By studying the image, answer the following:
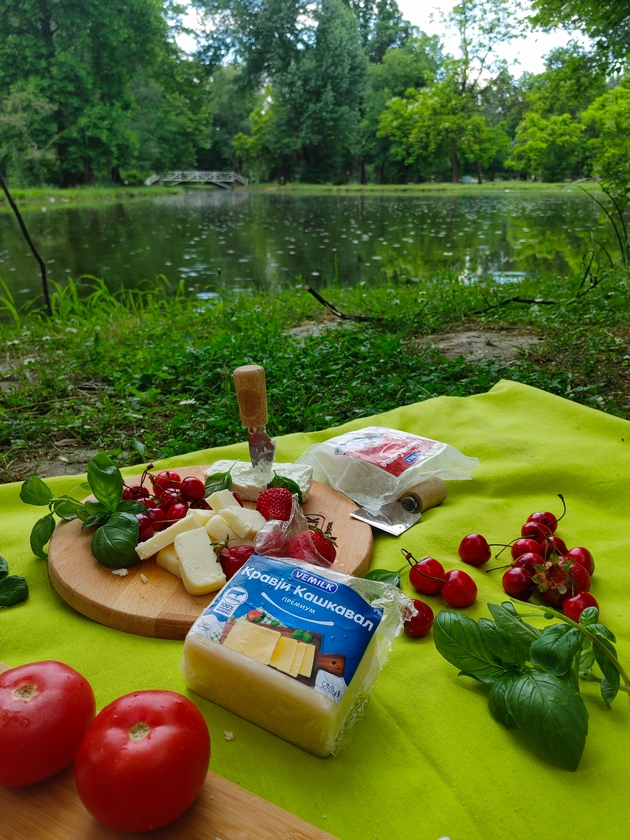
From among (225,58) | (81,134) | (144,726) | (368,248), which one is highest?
(225,58)

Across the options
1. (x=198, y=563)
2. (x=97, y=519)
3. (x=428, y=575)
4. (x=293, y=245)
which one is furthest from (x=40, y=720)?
(x=293, y=245)

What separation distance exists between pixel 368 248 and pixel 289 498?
9668 mm

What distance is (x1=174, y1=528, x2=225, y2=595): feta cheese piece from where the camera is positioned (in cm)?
138

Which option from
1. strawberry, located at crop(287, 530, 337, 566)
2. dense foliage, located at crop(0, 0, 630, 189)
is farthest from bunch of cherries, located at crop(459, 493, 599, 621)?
dense foliage, located at crop(0, 0, 630, 189)

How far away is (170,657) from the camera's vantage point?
4.35 feet

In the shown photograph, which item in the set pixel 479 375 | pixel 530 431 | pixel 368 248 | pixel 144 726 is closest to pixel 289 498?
pixel 144 726

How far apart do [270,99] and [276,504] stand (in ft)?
131

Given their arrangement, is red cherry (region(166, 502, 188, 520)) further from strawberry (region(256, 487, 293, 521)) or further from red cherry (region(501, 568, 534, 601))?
red cherry (region(501, 568, 534, 601))

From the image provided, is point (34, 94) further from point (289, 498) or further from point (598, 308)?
point (289, 498)

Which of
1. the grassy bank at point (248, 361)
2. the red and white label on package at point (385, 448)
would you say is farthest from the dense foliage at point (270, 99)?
the red and white label on package at point (385, 448)

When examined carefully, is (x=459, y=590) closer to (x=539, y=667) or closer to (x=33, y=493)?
(x=539, y=667)

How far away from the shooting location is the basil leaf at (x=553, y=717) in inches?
40.1

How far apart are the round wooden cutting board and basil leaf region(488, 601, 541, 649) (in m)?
0.43

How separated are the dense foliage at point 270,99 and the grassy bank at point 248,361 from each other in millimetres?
10213
